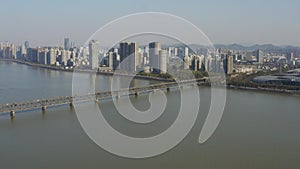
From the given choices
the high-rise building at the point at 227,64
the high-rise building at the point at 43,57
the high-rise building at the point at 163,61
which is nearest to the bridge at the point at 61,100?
the high-rise building at the point at 163,61

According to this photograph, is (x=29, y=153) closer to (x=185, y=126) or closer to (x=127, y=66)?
(x=185, y=126)

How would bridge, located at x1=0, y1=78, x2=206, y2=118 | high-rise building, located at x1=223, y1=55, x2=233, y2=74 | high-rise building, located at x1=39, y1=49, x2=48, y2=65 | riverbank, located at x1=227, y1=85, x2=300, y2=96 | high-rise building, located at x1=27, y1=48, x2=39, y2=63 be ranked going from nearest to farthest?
bridge, located at x1=0, y1=78, x2=206, y2=118
riverbank, located at x1=227, y1=85, x2=300, y2=96
high-rise building, located at x1=223, y1=55, x2=233, y2=74
high-rise building, located at x1=39, y1=49, x2=48, y2=65
high-rise building, located at x1=27, y1=48, x2=39, y2=63

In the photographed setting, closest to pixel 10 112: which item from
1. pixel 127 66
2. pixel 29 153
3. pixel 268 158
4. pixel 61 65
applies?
pixel 29 153

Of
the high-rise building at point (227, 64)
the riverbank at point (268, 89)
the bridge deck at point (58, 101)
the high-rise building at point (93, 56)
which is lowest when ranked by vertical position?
the bridge deck at point (58, 101)

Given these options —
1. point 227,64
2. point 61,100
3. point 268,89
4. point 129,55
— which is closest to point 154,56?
point 129,55

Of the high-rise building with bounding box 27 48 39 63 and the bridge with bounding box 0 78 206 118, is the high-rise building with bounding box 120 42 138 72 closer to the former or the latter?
the bridge with bounding box 0 78 206 118

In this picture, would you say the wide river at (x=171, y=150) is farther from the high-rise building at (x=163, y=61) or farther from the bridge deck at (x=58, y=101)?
the high-rise building at (x=163, y=61)

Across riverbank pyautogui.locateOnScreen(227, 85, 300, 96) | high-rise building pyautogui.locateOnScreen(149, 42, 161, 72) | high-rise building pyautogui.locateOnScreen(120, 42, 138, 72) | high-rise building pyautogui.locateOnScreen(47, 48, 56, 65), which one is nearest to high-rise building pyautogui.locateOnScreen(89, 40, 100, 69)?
high-rise building pyautogui.locateOnScreen(120, 42, 138, 72)

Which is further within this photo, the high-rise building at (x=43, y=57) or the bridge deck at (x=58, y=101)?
the high-rise building at (x=43, y=57)
